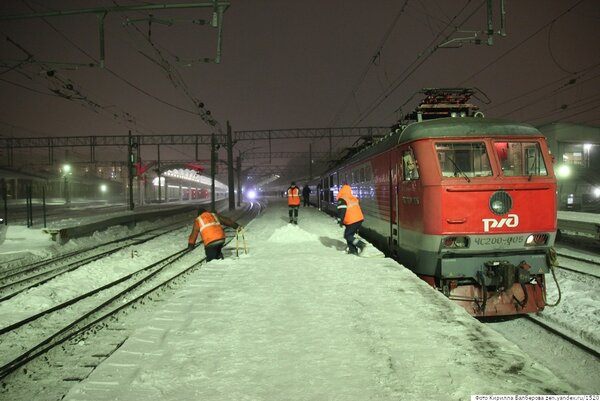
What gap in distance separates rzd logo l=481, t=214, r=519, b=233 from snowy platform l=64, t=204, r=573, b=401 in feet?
4.75

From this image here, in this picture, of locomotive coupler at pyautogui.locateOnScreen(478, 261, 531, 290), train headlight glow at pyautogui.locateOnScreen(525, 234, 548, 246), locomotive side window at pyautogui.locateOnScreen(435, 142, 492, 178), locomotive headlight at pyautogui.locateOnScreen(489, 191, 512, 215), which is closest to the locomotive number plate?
train headlight glow at pyautogui.locateOnScreen(525, 234, 548, 246)

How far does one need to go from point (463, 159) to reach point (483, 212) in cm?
103

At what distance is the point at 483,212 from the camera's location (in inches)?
265

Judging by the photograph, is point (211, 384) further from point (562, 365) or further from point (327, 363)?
point (562, 365)

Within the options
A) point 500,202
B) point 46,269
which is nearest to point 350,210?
point 500,202

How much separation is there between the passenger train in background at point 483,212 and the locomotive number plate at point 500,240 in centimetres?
2

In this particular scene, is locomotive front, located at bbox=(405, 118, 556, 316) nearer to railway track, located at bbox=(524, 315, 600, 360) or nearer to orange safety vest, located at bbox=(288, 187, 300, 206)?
railway track, located at bbox=(524, 315, 600, 360)

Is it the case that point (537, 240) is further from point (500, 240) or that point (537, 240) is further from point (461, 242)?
point (461, 242)

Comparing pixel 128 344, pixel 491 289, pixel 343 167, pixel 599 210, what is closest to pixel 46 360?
pixel 128 344

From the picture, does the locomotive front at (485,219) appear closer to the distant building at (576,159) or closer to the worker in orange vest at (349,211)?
the worker in orange vest at (349,211)

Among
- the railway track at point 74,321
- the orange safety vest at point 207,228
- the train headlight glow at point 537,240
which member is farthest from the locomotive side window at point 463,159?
the railway track at point 74,321

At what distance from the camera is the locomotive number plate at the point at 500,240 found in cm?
670

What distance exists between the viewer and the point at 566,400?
10.2 ft

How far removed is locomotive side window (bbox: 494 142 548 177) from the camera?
709 centimetres
